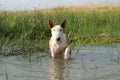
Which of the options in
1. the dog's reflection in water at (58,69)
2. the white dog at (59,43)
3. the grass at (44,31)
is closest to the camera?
the dog's reflection in water at (58,69)

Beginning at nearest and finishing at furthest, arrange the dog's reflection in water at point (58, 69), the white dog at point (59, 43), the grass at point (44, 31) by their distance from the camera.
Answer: the dog's reflection in water at point (58, 69) < the white dog at point (59, 43) < the grass at point (44, 31)

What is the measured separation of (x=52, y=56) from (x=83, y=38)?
154 inches

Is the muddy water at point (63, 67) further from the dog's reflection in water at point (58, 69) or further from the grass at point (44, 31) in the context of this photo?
the grass at point (44, 31)

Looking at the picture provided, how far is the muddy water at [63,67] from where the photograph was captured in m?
6.79

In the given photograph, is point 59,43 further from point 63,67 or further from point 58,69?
point 58,69

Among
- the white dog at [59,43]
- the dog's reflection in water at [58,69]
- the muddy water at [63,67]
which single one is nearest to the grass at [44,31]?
the white dog at [59,43]

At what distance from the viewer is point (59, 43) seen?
9109 millimetres

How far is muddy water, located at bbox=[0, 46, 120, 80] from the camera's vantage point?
6.79 meters

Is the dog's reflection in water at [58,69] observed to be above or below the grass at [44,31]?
below

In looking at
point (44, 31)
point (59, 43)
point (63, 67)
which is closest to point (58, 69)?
point (63, 67)

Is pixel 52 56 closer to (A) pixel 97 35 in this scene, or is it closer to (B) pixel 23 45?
(B) pixel 23 45

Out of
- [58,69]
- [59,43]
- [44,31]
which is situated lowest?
[58,69]

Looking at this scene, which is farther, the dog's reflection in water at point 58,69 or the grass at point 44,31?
the grass at point 44,31

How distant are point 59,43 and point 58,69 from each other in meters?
1.55
